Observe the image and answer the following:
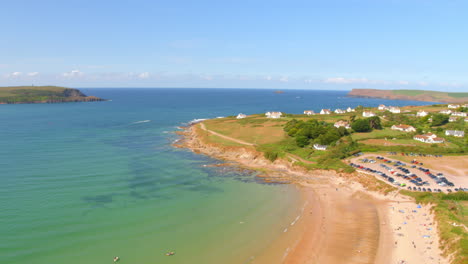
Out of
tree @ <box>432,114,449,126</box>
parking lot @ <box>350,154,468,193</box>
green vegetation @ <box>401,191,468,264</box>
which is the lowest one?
green vegetation @ <box>401,191,468,264</box>

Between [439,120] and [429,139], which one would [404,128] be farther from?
[439,120]

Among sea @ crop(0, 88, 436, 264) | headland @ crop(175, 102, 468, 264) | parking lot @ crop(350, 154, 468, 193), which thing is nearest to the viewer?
sea @ crop(0, 88, 436, 264)

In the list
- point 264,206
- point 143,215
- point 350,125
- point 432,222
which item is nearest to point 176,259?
point 143,215

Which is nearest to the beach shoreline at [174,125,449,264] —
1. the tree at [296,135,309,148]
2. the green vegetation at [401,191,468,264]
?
the green vegetation at [401,191,468,264]

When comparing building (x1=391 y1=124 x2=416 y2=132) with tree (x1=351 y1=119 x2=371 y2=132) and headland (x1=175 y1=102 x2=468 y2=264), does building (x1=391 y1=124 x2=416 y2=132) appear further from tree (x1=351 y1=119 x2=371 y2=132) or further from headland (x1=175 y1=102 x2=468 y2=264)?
tree (x1=351 y1=119 x2=371 y2=132)

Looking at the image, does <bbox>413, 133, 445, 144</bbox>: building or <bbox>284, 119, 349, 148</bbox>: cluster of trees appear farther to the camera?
<bbox>413, 133, 445, 144</bbox>: building

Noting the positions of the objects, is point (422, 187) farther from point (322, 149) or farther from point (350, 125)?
point (350, 125)

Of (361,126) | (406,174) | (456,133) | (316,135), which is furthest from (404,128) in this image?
(406,174)
